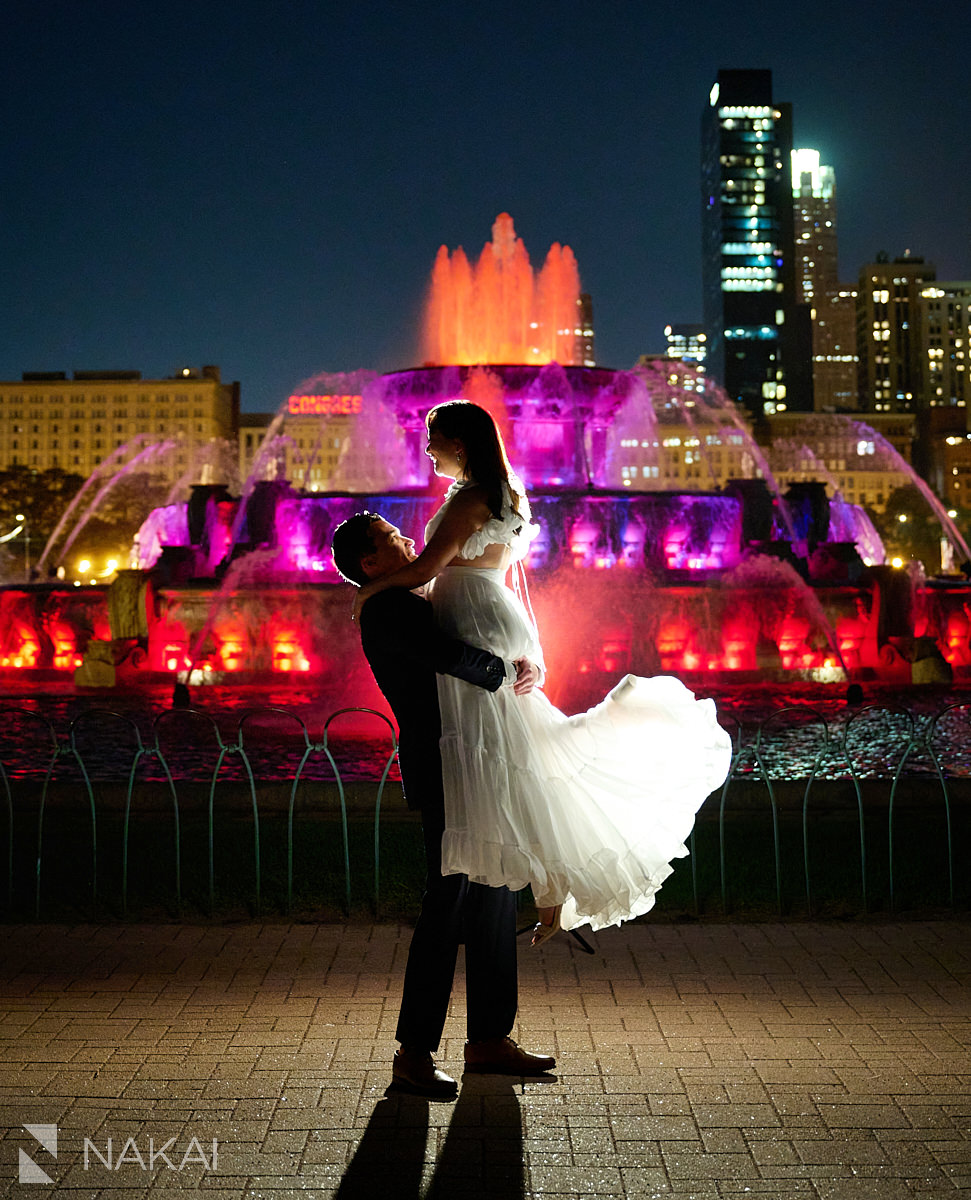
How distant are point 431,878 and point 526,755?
0.54 metres

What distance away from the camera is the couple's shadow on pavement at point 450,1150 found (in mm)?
3775

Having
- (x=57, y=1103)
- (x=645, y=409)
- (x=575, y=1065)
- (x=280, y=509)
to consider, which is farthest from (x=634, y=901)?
(x=645, y=409)

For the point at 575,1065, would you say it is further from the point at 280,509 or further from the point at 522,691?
the point at 280,509

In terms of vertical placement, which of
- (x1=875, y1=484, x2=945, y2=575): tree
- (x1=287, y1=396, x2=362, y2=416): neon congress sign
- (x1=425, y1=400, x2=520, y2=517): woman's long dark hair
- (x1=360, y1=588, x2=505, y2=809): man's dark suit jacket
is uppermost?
→ (x1=287, y1=396, x2=362, y2=416): neon congress sign

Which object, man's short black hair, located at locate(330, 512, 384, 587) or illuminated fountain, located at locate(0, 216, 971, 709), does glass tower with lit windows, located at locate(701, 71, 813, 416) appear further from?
man's short black hair, located at locate(330, 512, 384, 587)

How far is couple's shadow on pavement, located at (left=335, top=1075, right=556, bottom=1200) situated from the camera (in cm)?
378

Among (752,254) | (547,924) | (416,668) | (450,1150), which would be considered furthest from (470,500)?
(752,254)

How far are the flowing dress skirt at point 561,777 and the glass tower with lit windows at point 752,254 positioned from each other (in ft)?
581

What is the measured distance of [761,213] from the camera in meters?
187

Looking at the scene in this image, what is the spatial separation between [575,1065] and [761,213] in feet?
637

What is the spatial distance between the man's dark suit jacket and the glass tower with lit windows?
177 metres

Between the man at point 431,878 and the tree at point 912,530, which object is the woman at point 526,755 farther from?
the tree at point 912,530

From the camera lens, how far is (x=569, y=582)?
66.7 ft

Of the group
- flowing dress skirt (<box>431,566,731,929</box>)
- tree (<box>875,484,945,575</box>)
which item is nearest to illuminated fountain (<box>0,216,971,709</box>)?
flowing dress skirt (<box>431,566,731,929</box>)
